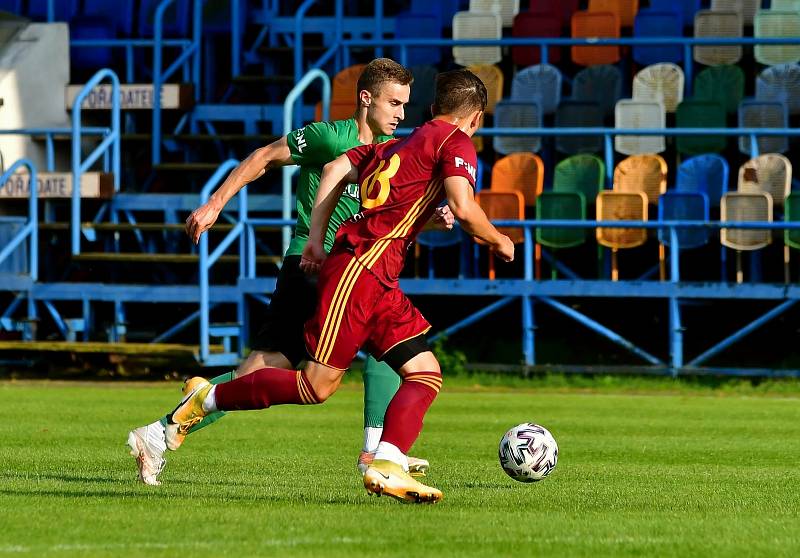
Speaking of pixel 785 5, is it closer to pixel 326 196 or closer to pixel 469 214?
pixel 326 196

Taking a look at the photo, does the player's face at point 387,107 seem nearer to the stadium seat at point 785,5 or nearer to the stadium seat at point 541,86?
the stadium seat at point 541,86

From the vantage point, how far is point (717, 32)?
20.2 m

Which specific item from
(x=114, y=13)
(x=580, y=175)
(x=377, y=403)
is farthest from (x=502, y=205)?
(x=377, y=403)

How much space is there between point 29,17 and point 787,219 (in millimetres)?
11904

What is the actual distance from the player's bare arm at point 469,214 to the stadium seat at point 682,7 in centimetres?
1428

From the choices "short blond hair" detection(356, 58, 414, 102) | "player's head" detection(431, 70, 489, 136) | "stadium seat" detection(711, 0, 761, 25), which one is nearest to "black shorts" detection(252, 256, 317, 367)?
"short blond hair" detection(356, 58, 414, 102)

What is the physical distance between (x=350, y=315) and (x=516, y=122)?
1265 cm

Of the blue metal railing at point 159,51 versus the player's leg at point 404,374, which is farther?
the blue metal railing at point 159,51

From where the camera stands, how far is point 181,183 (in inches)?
823

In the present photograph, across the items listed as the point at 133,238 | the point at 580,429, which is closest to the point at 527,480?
A: the point at 580,429

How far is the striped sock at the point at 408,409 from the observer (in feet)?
22.5

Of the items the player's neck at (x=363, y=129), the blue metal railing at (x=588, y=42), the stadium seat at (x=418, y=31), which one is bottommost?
the player's neck at (x=363, y=129)

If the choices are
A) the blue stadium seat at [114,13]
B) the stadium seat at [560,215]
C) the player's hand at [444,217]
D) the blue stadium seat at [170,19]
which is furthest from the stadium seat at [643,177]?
the player's hand at [444,217]

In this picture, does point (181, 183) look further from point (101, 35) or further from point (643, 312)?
point (643, 312)
